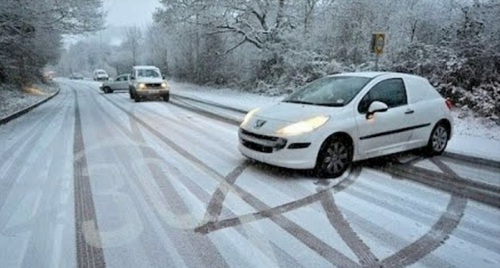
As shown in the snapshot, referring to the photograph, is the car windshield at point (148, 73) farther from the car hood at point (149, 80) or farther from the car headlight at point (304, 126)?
the car headlight at point (304, 126)

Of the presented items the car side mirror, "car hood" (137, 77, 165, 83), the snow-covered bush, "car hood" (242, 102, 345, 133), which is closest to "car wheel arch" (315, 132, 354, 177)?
"car hood" (242, 102, 345, 133)

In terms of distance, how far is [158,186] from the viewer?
19.5 ft

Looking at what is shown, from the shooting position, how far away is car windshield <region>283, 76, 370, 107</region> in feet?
22.4

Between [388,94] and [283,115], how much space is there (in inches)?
75.0

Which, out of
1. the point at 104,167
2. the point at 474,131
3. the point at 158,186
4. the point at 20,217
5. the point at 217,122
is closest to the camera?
the point at 20,217

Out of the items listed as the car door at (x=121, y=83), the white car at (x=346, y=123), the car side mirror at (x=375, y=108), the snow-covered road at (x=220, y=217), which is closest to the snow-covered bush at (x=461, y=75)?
the white car at (x=346, y=123)

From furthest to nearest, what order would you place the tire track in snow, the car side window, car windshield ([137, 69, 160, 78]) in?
car windshield ([137, 69, 160, 78]) → the car side window → the tire track in snow

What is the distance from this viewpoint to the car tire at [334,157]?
623 cm

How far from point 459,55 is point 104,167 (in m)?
11.9

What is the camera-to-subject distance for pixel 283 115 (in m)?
6.60

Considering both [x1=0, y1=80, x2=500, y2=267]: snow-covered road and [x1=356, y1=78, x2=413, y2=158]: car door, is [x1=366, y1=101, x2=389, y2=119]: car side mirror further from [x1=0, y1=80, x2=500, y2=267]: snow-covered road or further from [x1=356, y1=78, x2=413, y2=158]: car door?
[x1=0, y1=80, x2=500, y2=267]: snow-covered road

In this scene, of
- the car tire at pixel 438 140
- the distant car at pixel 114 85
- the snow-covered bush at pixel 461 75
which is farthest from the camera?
the distant car at pixel 114 85

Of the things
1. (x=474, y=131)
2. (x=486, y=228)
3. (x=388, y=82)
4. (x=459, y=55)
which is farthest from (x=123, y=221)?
(x=459, y=55)

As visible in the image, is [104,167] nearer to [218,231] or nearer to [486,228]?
[218,231]
